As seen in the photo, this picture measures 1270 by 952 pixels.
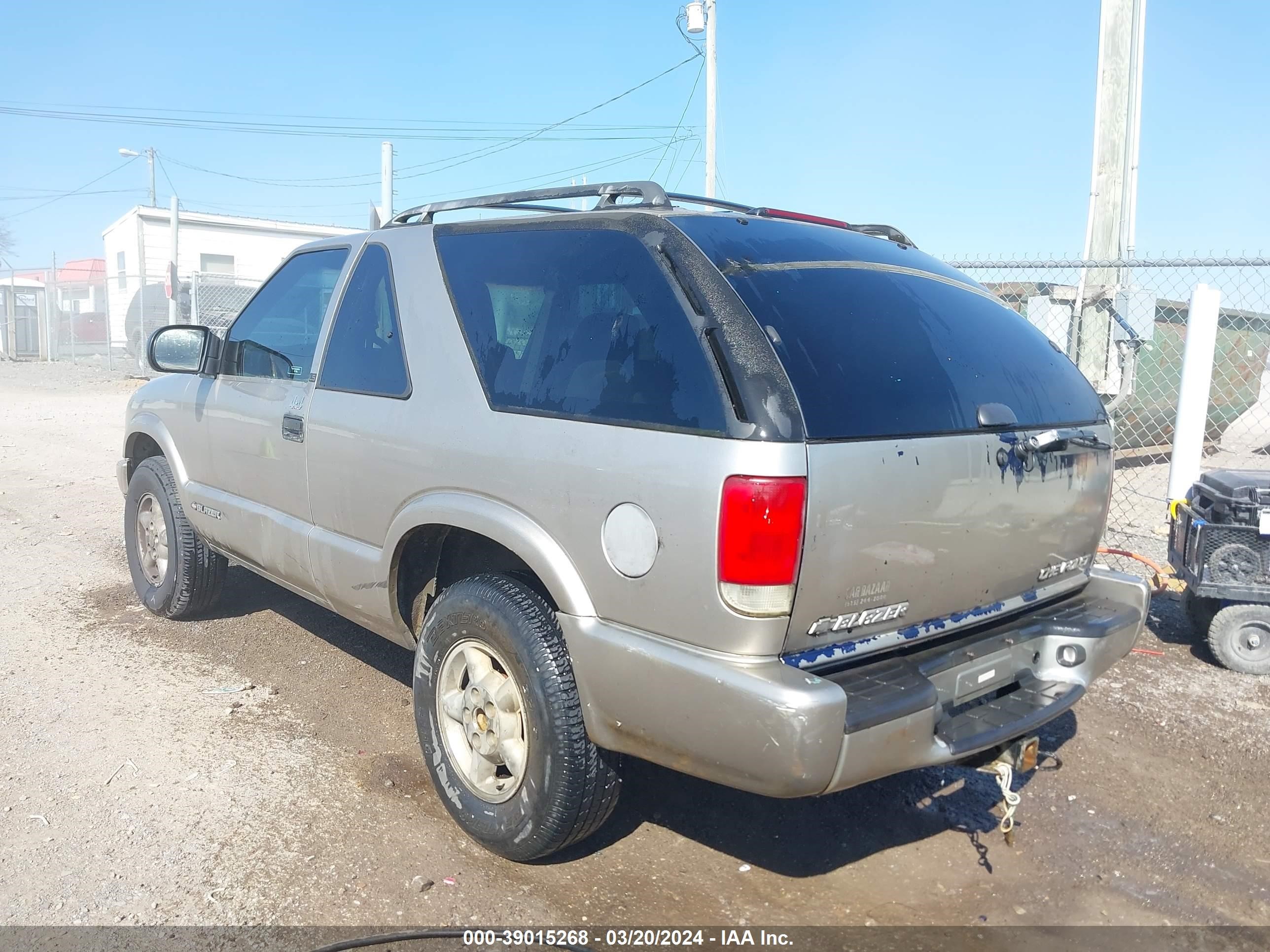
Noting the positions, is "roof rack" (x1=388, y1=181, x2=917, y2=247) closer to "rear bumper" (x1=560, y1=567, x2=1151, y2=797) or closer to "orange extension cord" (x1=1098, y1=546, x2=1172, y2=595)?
"rear bumper" (x1=560, y1=567, x2=1151, y2=797)

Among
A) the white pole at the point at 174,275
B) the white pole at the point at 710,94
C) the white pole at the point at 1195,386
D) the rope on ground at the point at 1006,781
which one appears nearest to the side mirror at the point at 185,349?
the rope on ground at the point at 1006,781

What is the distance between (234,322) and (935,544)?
3457 millimetres

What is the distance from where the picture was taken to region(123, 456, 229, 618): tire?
16.3 feet

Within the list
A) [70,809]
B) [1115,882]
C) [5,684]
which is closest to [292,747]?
[70,809]

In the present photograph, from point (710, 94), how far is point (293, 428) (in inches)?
547

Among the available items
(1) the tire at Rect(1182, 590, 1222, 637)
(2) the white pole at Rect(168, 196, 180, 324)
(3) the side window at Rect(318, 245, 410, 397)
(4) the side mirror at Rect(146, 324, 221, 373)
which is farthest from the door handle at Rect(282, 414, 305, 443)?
(2) the white pole at Rect(168, 196, 180, 324)

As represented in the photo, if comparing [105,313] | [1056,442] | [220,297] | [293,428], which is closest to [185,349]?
[293,428]

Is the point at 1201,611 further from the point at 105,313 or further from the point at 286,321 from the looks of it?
the point at 105,313

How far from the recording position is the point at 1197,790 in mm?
3701

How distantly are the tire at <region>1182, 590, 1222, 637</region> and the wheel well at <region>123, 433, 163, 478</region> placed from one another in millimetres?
5420

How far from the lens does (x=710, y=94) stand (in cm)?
1620

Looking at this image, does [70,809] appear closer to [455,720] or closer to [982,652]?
[455,720]

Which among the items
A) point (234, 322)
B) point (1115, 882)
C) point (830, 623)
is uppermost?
point (234, 322)

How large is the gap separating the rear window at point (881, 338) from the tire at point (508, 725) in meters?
1.02
